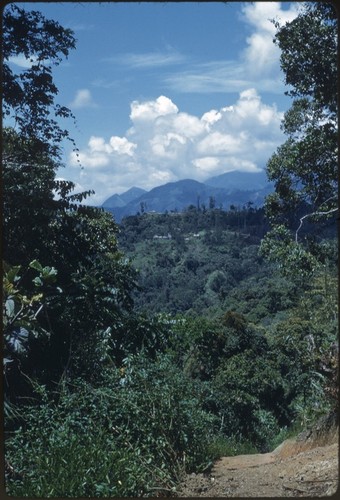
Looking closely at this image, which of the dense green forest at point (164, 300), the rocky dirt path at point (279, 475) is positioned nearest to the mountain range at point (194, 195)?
the dense green forest at point (164, 300)

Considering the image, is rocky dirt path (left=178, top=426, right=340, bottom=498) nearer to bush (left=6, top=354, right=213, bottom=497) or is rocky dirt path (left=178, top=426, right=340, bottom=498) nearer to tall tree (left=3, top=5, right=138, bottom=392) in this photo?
bush (left=6, top=354, right=213, bottom=497)

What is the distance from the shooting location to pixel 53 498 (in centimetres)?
285

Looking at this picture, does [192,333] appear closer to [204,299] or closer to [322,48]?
[204,299]

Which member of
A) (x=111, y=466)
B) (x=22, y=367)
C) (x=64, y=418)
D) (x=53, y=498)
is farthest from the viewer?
(x=22, y=367)

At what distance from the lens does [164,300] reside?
3998mm

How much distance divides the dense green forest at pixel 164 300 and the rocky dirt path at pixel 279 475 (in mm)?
95

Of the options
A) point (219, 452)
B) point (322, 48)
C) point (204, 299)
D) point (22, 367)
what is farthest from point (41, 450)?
point (322, 48)

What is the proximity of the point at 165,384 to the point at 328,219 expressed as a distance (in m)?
1.20

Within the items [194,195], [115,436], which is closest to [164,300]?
[194,195]

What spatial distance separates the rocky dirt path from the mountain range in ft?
4.51

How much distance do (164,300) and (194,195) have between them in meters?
0.64

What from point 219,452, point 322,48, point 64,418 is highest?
point 322,48

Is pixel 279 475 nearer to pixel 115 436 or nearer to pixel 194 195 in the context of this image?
pixel 115 436

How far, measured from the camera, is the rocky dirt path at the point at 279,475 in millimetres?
2924
